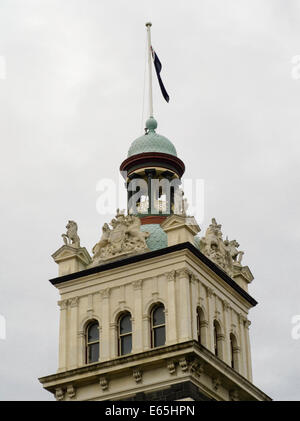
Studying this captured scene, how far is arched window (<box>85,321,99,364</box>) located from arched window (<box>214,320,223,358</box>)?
22.4ft

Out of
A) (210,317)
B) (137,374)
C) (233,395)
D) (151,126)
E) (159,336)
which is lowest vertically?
(233,395)

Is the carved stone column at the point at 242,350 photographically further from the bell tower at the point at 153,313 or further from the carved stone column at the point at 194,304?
the carved stone column at the point at 194,304

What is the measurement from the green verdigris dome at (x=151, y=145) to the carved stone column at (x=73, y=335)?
11333 millimetres

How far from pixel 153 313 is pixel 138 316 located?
89cm

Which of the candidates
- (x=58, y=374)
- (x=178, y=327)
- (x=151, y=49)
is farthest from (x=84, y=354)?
(x=151, y=49)

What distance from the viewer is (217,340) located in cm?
6756

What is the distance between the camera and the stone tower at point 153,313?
206 feet

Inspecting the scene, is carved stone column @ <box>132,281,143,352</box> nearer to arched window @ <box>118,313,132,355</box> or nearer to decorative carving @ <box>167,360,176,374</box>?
arched window @ <box>118,313,132,355</box>

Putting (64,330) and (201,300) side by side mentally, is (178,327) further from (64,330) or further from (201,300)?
(64,330)

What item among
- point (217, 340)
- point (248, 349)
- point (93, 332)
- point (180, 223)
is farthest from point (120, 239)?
point (248, 349)

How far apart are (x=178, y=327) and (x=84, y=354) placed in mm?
6159

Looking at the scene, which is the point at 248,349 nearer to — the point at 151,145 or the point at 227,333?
the point at 227,333

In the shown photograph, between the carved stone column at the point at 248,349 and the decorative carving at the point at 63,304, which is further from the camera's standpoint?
the carved stone column at the point at 248,349

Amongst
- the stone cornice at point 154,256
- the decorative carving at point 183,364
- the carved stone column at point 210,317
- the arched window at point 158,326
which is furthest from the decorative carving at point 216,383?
the stone cornice at point 154,256
